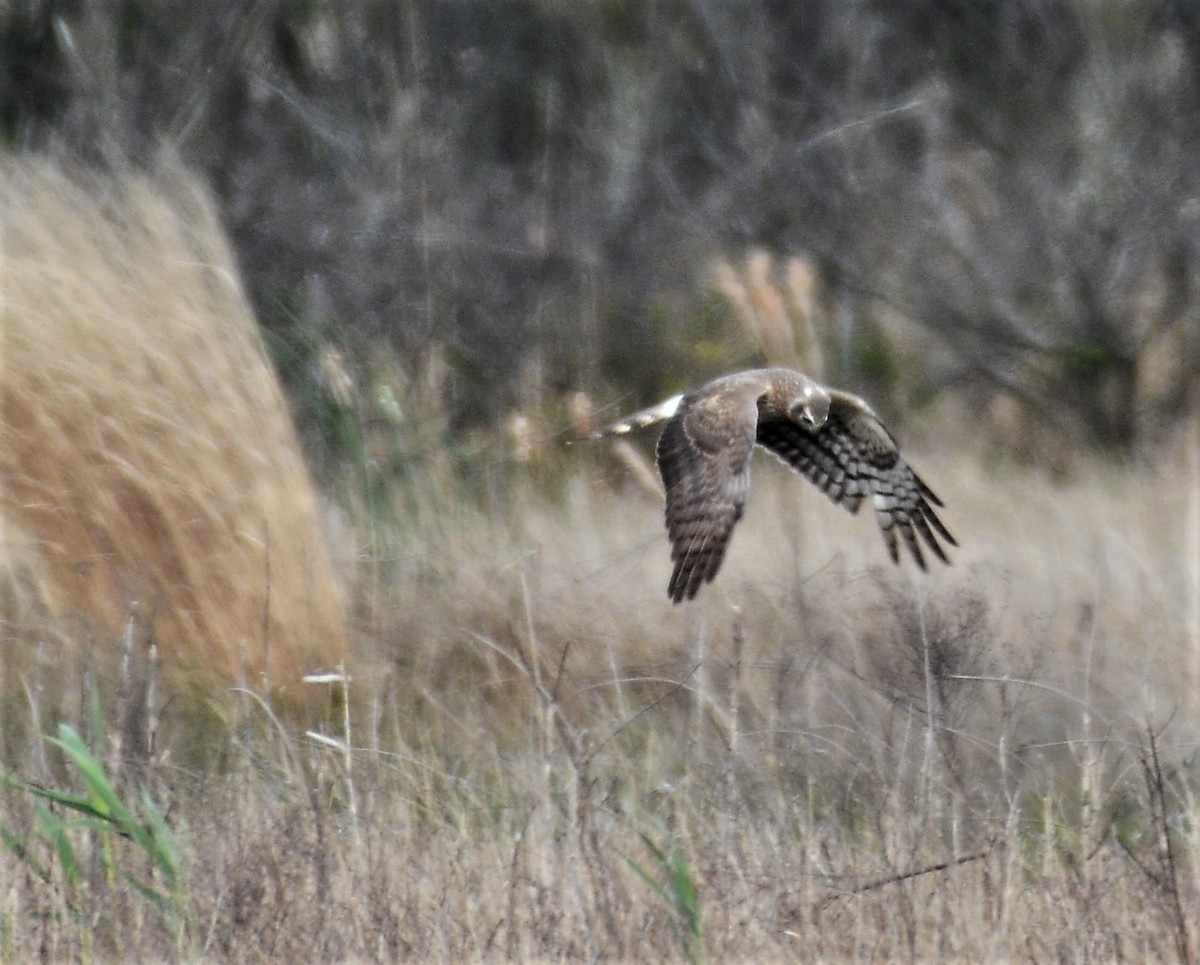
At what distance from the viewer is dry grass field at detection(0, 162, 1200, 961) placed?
2.40 meters

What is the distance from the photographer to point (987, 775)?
3.54 metres

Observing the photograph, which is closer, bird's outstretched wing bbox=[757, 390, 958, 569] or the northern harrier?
the northern harrier

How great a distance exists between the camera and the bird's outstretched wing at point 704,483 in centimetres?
336

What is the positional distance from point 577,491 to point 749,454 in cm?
171

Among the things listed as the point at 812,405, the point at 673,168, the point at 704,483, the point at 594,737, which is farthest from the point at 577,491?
the point at 673,168

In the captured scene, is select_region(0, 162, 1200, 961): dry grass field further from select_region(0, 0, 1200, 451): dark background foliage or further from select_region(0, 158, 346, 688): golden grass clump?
select_region(0, 0, 1200, 451): dark background foliage

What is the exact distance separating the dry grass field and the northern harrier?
0.64 ft

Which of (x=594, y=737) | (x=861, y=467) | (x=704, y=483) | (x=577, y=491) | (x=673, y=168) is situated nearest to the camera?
(x=594, y=737)

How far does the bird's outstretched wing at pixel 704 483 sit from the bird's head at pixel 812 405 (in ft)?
0.95

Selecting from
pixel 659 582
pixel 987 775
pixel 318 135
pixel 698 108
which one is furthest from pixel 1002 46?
pixel 987 775

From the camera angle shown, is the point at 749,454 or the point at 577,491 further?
the point at 577,491

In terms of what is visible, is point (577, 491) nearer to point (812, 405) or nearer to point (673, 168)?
point (812, 405)

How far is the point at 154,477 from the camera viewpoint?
12.2 feet

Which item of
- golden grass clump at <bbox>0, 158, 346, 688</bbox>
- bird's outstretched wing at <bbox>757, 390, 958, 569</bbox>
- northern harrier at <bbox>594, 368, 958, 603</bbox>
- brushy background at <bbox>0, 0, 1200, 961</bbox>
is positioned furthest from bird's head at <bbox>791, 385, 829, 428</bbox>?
golden grass clump at <bbox>0, 158, 346, 688</bbox>
